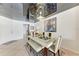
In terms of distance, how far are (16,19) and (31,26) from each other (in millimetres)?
228

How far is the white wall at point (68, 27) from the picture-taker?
1.93 m

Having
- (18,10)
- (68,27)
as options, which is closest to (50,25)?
(68,27)

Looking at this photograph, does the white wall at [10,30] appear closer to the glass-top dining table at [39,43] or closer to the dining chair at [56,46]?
the glass-top dining table at [39,43]

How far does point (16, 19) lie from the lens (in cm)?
197

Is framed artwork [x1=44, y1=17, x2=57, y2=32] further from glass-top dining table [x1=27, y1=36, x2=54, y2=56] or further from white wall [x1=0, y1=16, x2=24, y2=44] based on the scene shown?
white wall [x1=0, y1=16, x2=24, y2=44]

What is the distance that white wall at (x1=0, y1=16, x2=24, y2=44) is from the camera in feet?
6.41

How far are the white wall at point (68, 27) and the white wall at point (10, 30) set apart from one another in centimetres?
26

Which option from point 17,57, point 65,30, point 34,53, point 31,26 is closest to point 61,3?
point 65,30

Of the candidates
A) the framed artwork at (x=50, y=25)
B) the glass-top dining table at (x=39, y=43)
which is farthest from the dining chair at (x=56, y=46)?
the framed artwork at (x=50, y=25)

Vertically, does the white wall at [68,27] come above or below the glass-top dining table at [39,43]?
above

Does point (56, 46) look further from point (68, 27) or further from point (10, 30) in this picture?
point (10, 30)

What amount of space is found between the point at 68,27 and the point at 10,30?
79 centimetres

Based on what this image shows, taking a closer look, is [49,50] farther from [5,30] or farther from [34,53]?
[5,30]

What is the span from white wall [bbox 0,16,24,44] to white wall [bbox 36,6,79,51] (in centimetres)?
26
